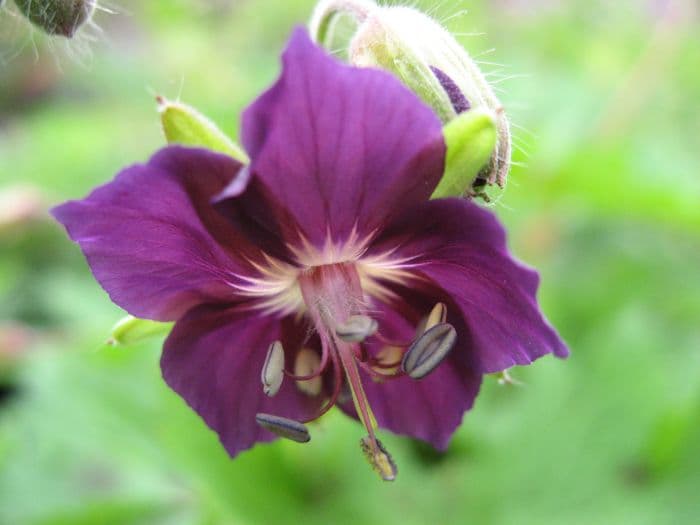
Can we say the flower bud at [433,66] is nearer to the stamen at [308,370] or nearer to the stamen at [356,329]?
the stamen at [356,329]

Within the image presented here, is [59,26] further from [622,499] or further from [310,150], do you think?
[622,499]

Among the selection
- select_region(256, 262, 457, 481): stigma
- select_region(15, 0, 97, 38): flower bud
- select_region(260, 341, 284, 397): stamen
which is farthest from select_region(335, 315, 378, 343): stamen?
select_region(15, 0, 97, 38): flower bud

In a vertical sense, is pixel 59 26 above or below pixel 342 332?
above

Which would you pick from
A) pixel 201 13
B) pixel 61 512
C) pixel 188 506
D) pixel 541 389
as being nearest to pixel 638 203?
pixel 541 389

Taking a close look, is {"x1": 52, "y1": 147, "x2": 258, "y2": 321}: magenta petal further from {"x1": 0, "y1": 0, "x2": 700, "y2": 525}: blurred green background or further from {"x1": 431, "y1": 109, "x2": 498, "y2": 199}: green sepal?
{"x1": 0, "y1": 0, "x2": 700, "y2": 525}: blurred green background

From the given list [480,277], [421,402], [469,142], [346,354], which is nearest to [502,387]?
[421,402]

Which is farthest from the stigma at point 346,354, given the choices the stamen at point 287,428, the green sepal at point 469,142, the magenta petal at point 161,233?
the green sepal at point 469,142

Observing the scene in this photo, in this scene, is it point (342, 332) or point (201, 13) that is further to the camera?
point (201, 13)
